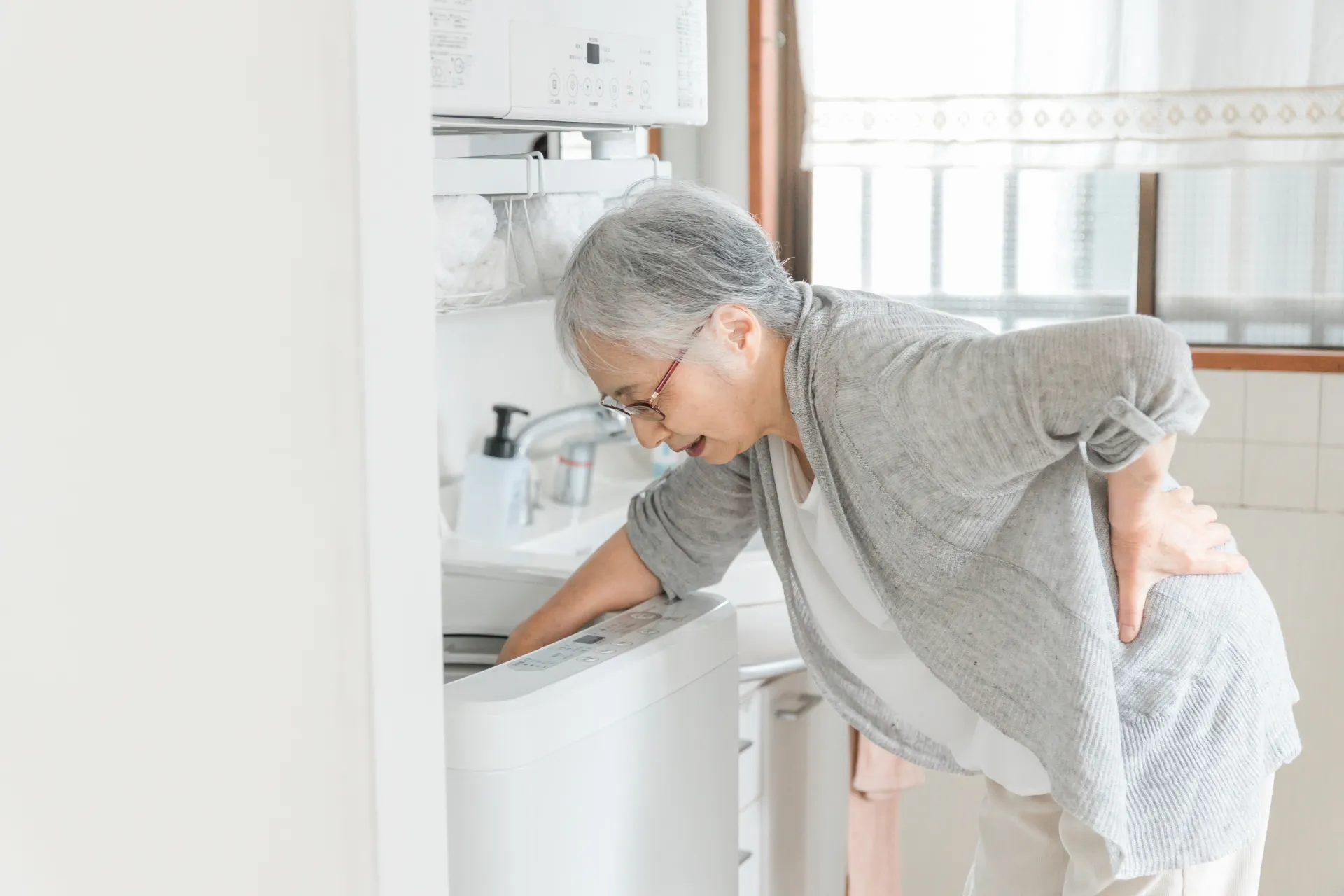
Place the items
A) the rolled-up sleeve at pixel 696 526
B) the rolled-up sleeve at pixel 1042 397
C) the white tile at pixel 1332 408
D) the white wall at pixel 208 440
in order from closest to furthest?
the white wall at pixel 208 440 < the rolled-up sleeve at pixel 1042 397 < the rolled-up sleeve at pixel 696 526 < the white tile at pixel 1332 408

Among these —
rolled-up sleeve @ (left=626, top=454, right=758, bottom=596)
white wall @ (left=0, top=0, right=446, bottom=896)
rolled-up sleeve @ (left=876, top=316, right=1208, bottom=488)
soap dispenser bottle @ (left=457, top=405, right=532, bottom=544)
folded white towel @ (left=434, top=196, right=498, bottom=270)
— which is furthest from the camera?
soap dispenser bottle @ (left=457, top=405, right=532, bottom=544)

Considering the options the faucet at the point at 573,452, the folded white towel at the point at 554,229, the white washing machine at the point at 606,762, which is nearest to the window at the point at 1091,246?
the faucet at the point at 573,452

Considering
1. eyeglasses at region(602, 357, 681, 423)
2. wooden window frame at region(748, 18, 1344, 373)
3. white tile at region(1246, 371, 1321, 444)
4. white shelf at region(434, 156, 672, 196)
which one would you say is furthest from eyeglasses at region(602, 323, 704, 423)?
white tile at region(1246, 371, 1321, 444)

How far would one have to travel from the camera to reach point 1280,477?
2.23 m

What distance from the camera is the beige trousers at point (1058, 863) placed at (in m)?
1.23

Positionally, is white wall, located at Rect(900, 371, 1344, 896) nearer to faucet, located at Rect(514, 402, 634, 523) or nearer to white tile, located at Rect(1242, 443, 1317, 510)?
white tile, located at Rect(1242, 443, 1317, 510)

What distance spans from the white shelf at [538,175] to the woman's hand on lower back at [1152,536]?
678 millimetres

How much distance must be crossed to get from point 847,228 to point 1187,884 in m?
1.59

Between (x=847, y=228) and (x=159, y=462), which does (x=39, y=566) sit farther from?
(x=847, y=228)

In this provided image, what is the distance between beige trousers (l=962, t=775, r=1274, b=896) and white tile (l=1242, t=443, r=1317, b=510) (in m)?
0.98

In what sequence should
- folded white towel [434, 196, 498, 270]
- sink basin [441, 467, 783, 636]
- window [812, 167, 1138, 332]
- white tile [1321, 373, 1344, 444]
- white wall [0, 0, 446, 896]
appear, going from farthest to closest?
1. window [812, 167, 1138, 332]
2. white tile [1321, 373, 1344, 444]
3. sink basin [441, 467, 783, 636]
4. folded white towel [434, 196, 498, 270]
5. white wall [0, 0, 446, 896]

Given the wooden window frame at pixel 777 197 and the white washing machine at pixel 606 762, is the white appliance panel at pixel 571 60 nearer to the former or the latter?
the white washing machine at pixel 606 762

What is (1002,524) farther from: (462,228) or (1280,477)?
(1280,477)

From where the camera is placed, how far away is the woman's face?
1.24m
